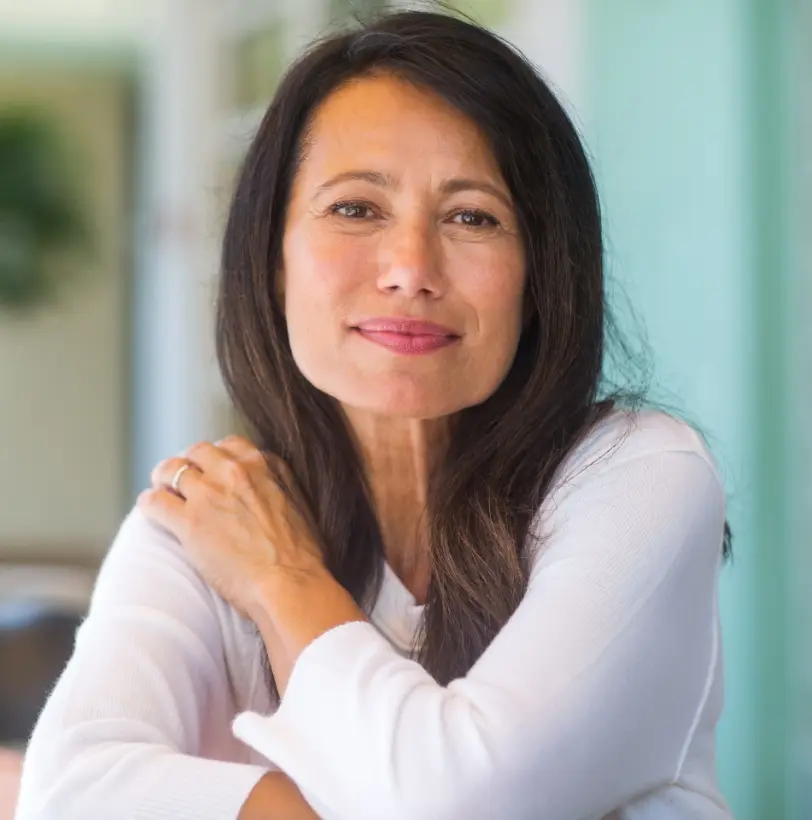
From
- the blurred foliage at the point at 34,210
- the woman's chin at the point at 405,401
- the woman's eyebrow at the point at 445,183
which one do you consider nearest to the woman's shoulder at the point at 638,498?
the woman's chin at the point at 405,401

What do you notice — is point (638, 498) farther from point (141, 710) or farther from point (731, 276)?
point (731, 276)

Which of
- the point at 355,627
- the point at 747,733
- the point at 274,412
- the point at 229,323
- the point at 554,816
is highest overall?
the point at 229,323

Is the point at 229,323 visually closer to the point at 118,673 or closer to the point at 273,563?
the point at 273,563

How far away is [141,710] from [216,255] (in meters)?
1.42

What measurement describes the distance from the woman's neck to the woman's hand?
4.0 inches

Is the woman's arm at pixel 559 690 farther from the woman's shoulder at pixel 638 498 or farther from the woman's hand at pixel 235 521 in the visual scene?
the woman's hand at pixel 235 521

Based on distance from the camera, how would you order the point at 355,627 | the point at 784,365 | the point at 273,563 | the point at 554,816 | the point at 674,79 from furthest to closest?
1. the point at 674,79
2. the point at 784,365
3. the point at 273,563
4. the point at 355,627
5. the point at 554,816

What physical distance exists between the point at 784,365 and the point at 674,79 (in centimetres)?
58

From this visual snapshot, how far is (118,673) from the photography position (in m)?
1.06

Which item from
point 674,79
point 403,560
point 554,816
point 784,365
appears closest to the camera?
point 554,816

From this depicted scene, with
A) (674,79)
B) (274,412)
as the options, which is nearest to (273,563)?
(274,412)

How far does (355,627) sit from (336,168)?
0.49 metres

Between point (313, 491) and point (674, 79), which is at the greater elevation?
point (674, 79)

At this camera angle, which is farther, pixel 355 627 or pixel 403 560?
pixel 403 560
